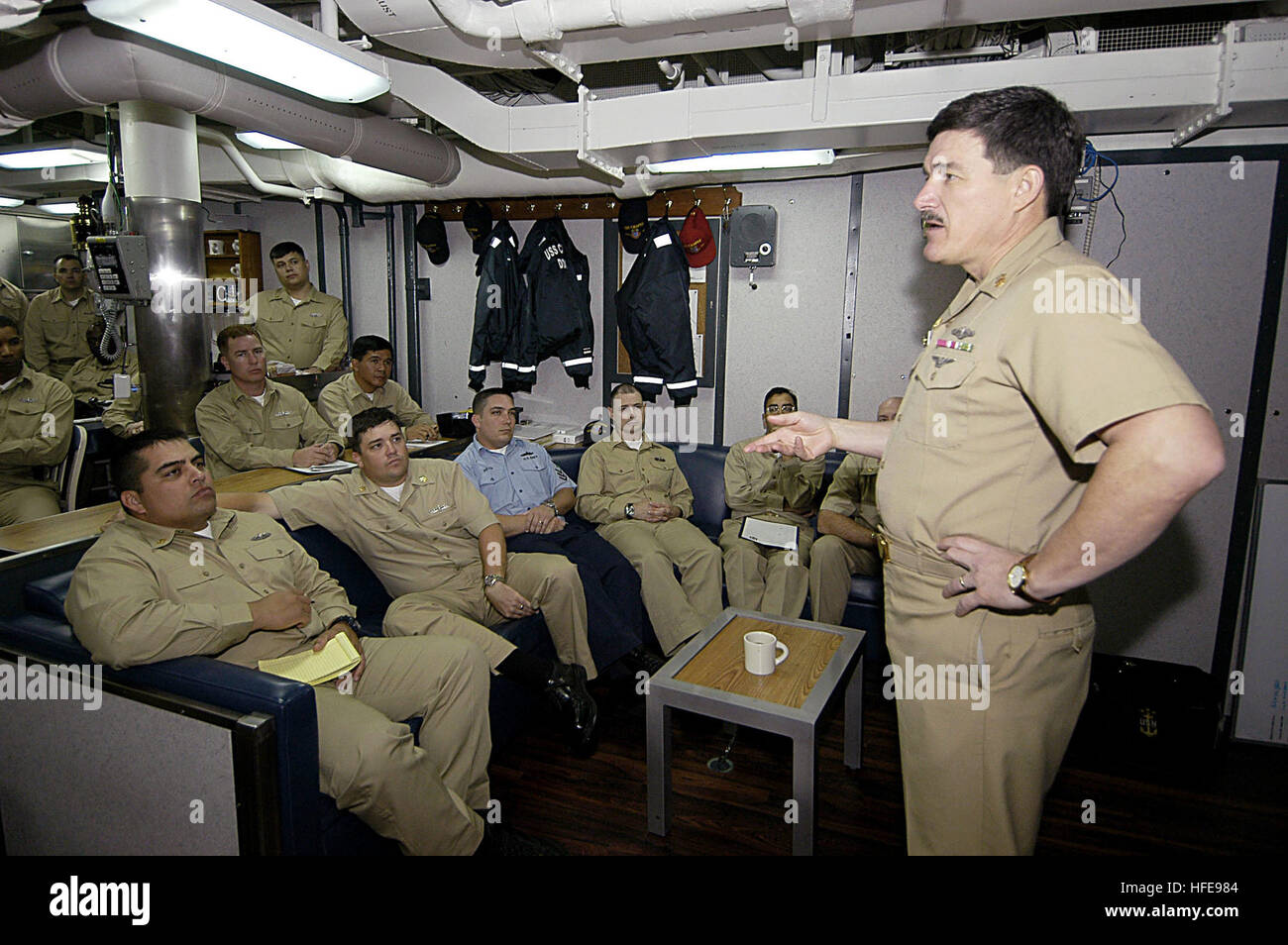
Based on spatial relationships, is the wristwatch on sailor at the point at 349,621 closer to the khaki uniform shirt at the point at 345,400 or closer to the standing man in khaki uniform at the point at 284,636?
the standing man in khaki uniform at the point at 284,636

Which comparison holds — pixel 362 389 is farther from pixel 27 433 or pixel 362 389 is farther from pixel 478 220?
pixel 27 433

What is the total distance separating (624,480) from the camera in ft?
11.9

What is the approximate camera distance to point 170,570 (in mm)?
1922

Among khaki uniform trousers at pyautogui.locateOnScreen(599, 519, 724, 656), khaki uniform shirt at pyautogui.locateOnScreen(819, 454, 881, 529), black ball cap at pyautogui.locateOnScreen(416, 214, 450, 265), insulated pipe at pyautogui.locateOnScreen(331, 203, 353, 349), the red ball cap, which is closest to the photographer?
khaki uniform trousers at pyautogui.locateOnScreen(599, 519, 724, 656)

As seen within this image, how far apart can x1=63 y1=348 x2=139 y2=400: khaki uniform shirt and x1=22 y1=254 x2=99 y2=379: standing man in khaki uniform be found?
69 mm

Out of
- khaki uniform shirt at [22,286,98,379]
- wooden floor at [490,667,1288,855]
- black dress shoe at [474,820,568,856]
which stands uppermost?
khaki uniform shirt at [22,286,98,379]

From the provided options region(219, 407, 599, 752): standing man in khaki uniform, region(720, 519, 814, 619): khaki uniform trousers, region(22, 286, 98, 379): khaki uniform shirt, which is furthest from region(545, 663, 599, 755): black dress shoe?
region(22, 286, 98, 379): khaki uniform shirt

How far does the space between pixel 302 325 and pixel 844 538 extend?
3.81 m

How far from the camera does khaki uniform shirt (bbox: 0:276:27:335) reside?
5289 mm

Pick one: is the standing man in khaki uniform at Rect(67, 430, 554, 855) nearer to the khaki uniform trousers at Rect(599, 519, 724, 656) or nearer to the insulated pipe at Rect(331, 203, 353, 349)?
the khaki uniform trousers at Rect(599, 519, 724, 656)

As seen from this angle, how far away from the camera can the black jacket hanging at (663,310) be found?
4.12 meters

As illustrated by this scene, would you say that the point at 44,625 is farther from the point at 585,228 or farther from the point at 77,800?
the point at 585,228

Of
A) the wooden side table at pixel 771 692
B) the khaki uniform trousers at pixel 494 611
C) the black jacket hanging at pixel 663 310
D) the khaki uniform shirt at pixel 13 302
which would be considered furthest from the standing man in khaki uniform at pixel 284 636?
the khaki uniform shirt at pixel 13 302

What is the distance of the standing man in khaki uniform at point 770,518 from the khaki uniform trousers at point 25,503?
123 inches
